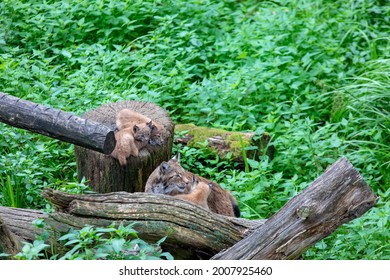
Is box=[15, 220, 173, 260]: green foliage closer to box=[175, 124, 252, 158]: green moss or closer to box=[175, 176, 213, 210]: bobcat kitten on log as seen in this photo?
box=[175, 176, 213, 210]: bobcat kitten on log

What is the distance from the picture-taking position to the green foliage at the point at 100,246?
5.53 m

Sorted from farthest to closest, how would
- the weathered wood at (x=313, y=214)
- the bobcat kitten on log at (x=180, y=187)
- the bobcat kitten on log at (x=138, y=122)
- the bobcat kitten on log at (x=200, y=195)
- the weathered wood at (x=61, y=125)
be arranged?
the bobcat kitten on log at (x=138, y=122)
the bobcat kitten on log at (x=180, y=187)
the bobcat kitten on log at (x=200, y=195)
the weathered wood at (x=61, y=125)
the weathered wood at (x=313, y=214)

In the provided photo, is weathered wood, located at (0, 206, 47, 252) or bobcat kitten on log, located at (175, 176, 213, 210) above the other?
weathered wood, located at (0, 206, 47, 252)

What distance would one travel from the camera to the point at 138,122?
26.1 ft

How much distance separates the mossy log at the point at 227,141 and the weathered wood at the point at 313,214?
2.93 meters

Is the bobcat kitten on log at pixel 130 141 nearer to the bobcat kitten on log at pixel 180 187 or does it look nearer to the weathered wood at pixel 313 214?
the bobcat kitten on log at pixel 180 187

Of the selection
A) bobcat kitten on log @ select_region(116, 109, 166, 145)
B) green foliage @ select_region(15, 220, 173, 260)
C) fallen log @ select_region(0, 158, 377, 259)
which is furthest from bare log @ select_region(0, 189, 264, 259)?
bobcat kitten on log @ select_region(116, 109, 166, 145)

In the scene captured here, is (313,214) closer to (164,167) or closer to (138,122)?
(164,167)

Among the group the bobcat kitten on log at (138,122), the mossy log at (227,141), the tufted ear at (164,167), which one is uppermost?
the bobcat kitten on log at (138,122)

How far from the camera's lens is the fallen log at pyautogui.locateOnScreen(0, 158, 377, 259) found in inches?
234

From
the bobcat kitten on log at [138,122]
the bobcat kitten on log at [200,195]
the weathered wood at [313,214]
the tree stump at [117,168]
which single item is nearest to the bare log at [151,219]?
the weathered wood at [313,214]

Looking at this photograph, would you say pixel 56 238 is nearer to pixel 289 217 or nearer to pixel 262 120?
pixel 289 217

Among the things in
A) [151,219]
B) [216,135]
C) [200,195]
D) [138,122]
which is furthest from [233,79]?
[151,219]

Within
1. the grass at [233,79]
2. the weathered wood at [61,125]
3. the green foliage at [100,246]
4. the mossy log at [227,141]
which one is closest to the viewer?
the green foliage at [100,246]
